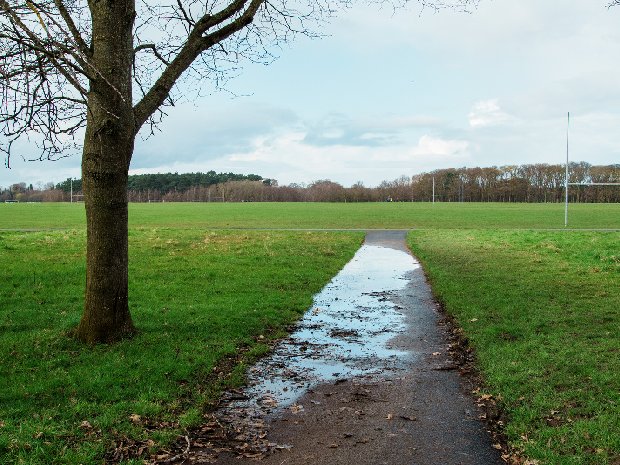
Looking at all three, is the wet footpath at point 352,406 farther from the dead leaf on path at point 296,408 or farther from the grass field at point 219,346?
the grass field at point 219,346

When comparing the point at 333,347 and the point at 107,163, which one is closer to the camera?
the point at 107,163

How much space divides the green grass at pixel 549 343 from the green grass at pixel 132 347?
11.0 feet

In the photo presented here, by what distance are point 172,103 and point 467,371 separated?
21.0 ft

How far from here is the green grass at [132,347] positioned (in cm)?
566

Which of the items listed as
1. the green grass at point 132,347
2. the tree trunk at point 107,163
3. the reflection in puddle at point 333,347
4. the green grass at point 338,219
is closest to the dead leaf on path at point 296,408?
the reflection in puddle at point 333,347

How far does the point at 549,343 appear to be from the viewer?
8914 millimetres

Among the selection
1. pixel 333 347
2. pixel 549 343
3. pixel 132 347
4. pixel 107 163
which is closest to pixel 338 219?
pixel 333 347

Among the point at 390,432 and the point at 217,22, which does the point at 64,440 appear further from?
the point at 217,22

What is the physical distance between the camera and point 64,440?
5.37 m

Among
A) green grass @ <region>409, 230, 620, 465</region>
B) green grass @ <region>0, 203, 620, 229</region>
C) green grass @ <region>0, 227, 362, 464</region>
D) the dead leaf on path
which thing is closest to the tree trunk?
green grass @ <region>0, 227, 362, 464</region>

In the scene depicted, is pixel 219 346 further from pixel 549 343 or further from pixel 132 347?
pixel 549 343

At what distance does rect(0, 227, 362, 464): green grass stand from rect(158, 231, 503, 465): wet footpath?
467mm

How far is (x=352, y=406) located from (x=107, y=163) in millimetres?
4628

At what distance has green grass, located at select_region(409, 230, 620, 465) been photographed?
217 inches
